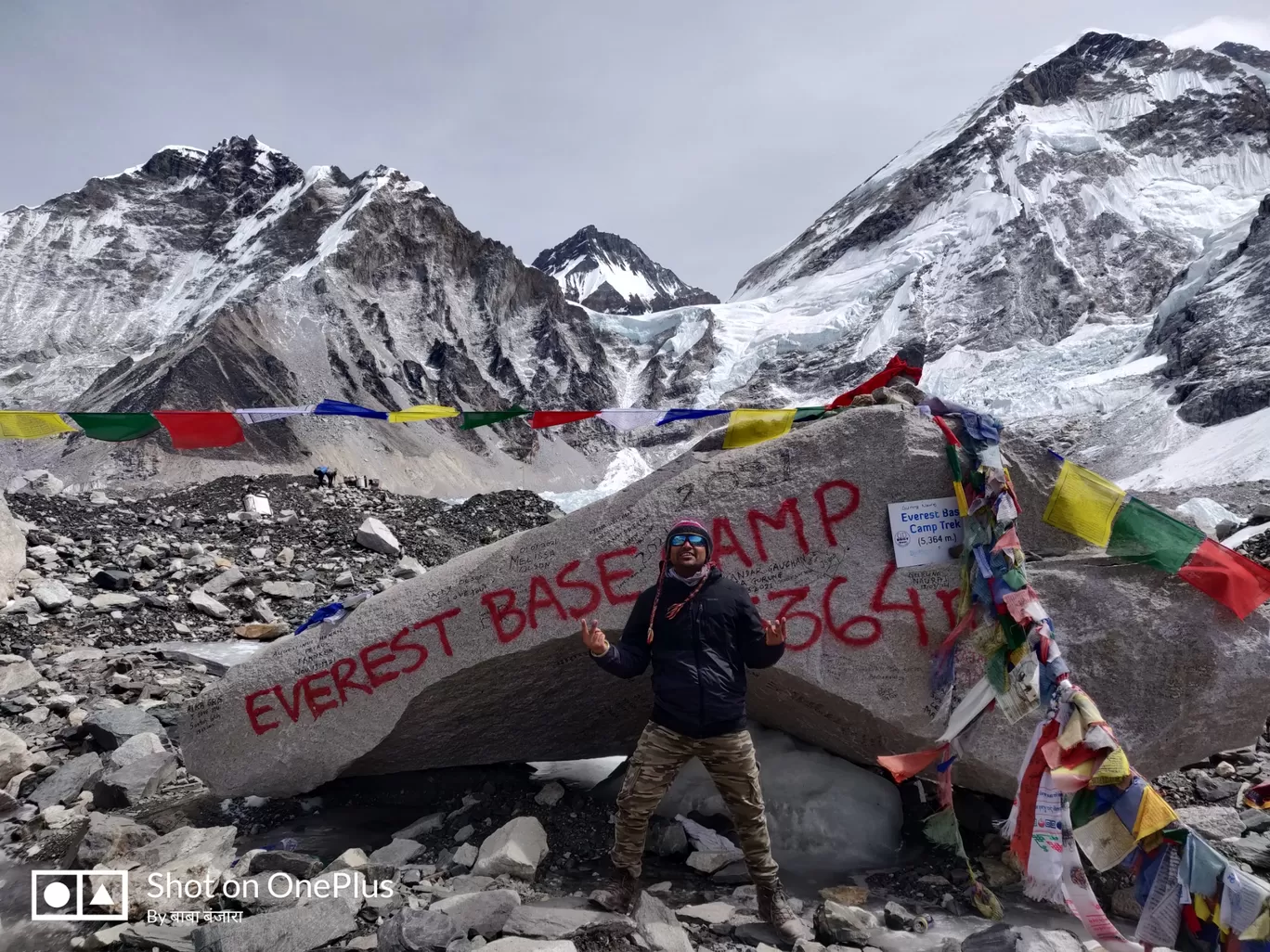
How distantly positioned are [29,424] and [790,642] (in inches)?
281

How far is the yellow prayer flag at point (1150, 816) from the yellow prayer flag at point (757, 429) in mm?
3012

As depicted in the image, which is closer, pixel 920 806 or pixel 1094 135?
pixel 920 806

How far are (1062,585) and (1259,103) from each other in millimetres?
143108

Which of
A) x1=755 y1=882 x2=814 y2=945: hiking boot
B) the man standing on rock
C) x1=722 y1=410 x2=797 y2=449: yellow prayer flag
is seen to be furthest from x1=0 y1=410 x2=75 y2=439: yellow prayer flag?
x1=755 y1=882 x2=814 y2=945: hiking boot

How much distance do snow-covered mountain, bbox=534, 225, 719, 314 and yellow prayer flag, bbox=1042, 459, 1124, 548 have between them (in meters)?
163

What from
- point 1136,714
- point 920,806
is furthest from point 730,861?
point 1136,714

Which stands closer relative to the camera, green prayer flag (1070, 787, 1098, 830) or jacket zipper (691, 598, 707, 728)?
green prayer flag (1070, 787, 1098, 830)

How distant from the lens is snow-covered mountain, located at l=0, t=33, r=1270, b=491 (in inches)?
2099

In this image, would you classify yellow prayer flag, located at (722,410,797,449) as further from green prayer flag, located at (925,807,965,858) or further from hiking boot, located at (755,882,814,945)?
hiking boot, located at (755,882,814,945)

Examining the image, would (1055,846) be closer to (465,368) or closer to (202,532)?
(202,532)

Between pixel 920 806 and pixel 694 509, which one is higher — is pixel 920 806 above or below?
below

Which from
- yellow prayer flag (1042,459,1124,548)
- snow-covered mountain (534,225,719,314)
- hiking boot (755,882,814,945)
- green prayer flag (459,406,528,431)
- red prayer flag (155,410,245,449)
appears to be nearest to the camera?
hiking boot (755,882,814,945)

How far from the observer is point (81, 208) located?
77688 millimetres
